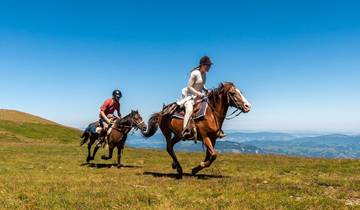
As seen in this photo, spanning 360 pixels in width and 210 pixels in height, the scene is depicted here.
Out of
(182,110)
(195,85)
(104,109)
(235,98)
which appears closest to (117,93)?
(104,109)

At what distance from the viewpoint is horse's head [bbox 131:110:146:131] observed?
22.8 metres

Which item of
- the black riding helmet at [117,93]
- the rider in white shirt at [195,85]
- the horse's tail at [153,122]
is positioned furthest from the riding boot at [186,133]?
the black riding helmet at [117,93]

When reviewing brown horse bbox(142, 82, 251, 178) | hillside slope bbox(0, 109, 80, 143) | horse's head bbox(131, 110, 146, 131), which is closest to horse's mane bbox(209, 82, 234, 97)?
brown horse bbox(142, 82, 251, 178)

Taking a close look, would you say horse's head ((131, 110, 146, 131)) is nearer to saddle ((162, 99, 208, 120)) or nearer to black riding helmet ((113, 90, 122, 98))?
black riding helmet ((113, 90, 122, 98))

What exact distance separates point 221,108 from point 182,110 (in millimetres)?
1988

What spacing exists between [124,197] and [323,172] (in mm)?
14858

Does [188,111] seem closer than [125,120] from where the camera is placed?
Yes

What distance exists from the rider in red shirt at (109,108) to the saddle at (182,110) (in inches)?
235

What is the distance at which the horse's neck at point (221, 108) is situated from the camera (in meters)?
16.5

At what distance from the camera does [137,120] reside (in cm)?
2312

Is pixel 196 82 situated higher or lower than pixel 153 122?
higher

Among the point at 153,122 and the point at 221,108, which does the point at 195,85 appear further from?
the point at 153,122

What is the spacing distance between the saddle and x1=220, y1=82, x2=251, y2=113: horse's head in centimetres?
107

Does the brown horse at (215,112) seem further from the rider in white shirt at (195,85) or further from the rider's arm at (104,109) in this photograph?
the rider's arm at (104,109)
